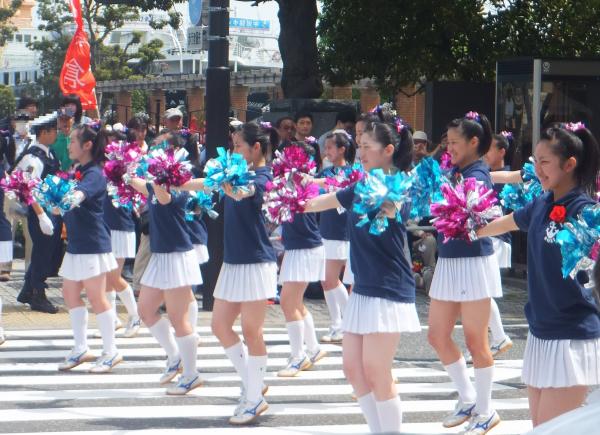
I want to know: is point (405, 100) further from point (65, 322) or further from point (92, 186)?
point (92, 186)

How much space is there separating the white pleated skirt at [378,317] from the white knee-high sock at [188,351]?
2.18 metres

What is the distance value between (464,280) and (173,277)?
82.6 inches

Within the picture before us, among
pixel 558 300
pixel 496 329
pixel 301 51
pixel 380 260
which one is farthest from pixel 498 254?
pixel 301 51

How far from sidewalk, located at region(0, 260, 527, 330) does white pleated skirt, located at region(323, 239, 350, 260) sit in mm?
1751

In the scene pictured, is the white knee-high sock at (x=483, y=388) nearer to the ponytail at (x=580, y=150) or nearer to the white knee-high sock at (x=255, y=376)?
the white knee-high sock at (x=255, y=376)

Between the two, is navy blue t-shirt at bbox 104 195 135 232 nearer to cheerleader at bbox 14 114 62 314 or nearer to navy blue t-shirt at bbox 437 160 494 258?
cheerleader at bbox 14 114 62 314

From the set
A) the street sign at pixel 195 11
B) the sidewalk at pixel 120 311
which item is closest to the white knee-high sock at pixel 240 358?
the sidewalk at pixel 120 311

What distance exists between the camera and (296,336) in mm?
9047

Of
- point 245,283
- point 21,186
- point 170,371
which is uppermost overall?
point 21,186

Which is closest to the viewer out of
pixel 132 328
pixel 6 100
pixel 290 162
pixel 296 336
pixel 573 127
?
pixel 573 127

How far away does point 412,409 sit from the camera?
25.9 ft

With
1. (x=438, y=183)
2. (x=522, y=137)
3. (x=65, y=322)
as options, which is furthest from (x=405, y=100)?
(x=438, y=183)

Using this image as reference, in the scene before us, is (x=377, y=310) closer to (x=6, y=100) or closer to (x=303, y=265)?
(x=303, y=265)

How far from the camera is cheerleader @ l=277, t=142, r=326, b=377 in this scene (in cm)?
904
